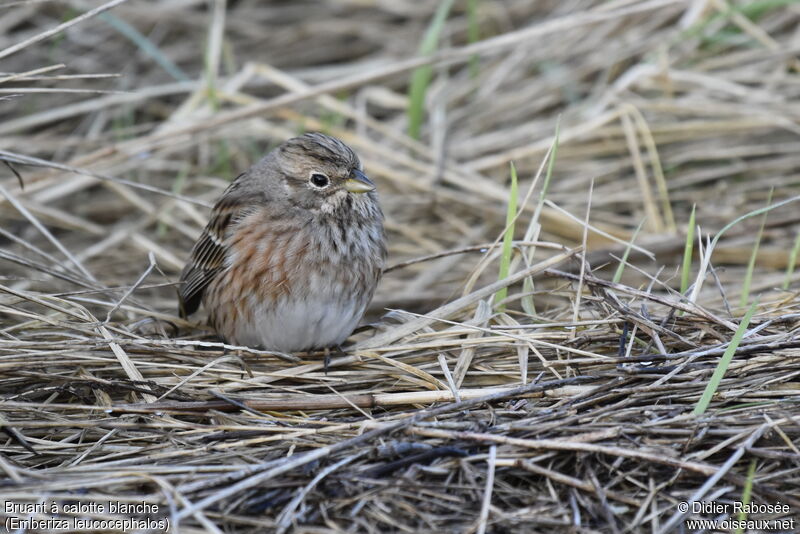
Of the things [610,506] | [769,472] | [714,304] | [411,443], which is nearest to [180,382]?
[411,443]

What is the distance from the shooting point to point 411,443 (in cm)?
349

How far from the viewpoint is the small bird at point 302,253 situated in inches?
177

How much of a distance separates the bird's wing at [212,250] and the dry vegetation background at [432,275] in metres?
0.20

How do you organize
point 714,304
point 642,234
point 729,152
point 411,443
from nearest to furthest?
point 411,443
point 714,304
point 642,234
point 729,152

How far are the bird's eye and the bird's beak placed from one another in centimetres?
10

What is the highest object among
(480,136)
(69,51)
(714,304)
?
(69,51)

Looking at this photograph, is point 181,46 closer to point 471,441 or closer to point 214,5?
point 214,5

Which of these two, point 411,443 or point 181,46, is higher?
point 181,46

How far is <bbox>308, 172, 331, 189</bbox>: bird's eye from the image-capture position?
4617 millimetres

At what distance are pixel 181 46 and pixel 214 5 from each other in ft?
1.89

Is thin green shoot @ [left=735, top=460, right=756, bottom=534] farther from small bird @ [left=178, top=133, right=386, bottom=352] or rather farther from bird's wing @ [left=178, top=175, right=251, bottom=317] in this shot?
bird's wing @ [left=178, top=175, right=251, bottom=317]

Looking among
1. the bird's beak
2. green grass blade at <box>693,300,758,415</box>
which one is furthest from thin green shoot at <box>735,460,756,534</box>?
the bird's beak

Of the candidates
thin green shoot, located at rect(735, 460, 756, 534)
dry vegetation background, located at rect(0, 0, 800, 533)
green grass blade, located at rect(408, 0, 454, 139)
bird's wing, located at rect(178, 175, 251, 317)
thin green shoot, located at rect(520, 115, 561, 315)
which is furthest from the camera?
green grass blade, located at rect(408, 0, 454, 139)

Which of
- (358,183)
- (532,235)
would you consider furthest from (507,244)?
(358,183)
